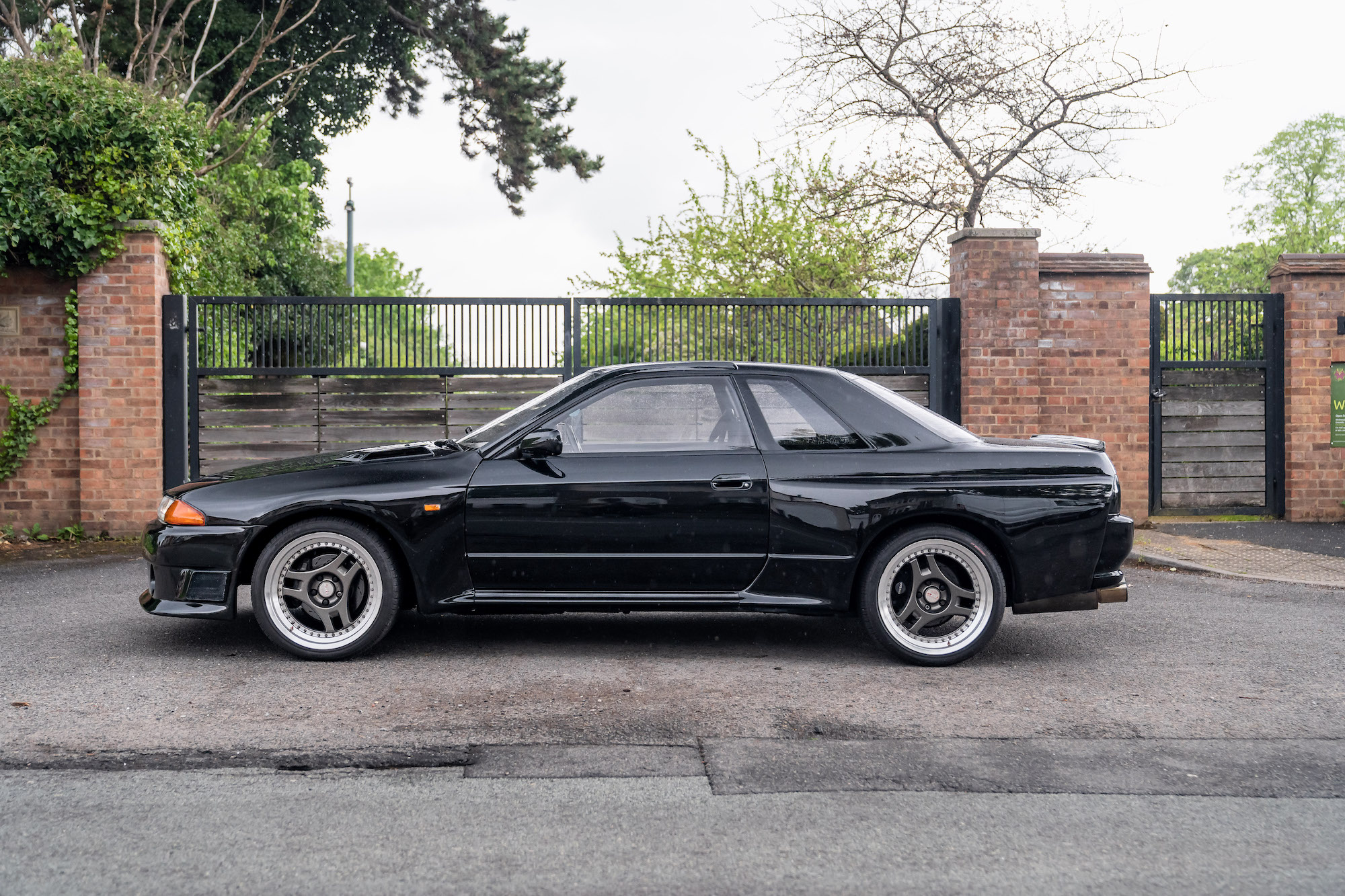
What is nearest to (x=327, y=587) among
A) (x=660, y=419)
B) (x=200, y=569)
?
(x=200, y=569)

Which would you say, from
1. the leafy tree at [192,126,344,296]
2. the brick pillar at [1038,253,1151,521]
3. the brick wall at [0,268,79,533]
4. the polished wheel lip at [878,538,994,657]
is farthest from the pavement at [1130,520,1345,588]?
the leafy tree at [192,126,344,296]

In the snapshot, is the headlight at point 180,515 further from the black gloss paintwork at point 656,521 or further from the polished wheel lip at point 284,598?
the polished wheel lip at point 284,598

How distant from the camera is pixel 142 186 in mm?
9750

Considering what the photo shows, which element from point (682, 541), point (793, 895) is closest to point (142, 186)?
point (682, 541)

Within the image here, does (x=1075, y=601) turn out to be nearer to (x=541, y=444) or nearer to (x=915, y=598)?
(x=915, y=598)

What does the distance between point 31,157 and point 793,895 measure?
926cm

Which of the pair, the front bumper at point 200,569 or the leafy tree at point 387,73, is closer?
the front bumper at point 200,569

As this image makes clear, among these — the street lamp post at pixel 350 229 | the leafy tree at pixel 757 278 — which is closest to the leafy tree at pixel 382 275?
the street lamp post at pixel 350 229

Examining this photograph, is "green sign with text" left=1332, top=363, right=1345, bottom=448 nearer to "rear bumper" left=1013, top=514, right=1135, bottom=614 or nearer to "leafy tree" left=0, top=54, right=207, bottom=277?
"rear bumper" left=1013, top=514, right=1135, bottom=614

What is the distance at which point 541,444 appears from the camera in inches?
203

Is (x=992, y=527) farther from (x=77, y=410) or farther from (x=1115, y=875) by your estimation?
(x=77, y=410)

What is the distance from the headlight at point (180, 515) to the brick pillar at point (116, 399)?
4.99 m

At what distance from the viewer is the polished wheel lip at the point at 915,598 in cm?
516

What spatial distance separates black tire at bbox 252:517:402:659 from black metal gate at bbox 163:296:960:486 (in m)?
4.89
